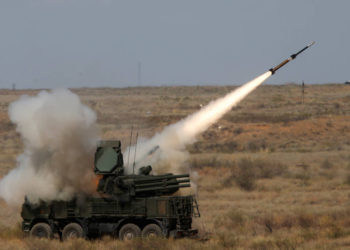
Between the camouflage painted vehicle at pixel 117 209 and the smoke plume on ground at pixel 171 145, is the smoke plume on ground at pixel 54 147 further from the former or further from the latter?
the smoke plume on ground at pixel 171 145

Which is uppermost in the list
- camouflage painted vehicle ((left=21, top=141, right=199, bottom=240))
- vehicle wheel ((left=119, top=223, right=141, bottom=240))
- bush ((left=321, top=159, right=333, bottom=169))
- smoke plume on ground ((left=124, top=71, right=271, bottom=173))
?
smoke plume on ground ((left=124, top=71, right=271, bottom=173))

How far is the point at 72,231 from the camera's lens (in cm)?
2145

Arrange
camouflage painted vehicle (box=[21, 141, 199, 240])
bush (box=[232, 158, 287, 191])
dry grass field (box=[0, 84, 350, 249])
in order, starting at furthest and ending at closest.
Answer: bush (box=[232, 158, 287, 191]) < dry grass field (box=[0, 84, 350, 249]) < camouflage painted vehicle (box=[21, 141, 199, 240])

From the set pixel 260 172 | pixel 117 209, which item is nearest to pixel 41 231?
A: pixel 117 209

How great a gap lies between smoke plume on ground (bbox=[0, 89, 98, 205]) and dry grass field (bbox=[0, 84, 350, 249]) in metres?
1.67

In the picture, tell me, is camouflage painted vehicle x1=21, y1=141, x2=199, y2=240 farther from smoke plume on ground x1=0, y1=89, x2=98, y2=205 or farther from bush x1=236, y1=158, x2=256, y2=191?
bush x1=236, y1=158, x2=256, y2=191

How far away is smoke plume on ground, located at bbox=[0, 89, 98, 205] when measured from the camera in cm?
2161

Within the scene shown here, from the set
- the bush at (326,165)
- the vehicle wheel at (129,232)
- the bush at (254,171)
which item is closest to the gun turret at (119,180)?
the vehicle wheel at (129,232)

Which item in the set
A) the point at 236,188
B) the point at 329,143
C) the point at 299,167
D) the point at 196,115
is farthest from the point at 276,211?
the point at 329,143

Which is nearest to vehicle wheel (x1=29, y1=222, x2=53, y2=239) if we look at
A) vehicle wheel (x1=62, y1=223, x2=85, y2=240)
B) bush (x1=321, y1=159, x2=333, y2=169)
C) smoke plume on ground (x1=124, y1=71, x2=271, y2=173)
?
vehicle wheel (x1=62, y1=223, x2=85, y2=240)

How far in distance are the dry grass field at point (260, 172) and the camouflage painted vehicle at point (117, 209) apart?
0.62 m

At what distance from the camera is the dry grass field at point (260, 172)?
2102 cm

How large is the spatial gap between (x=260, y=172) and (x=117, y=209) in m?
19.7

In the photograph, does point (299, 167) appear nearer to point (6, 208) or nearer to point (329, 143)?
point (329, 143)
